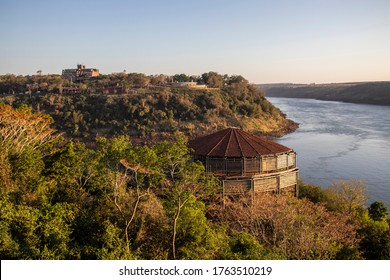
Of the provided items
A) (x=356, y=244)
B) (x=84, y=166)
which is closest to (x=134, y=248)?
(x=84, y=166)

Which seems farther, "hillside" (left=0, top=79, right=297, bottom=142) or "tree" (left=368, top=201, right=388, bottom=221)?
"hillside" (left=0, top=79, right=297, bottom=142)

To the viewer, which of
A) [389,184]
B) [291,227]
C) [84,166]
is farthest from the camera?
[389,184]

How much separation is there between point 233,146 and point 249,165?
5.68 ft

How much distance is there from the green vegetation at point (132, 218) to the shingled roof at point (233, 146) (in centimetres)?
411

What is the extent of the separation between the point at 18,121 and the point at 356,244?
15870 mm

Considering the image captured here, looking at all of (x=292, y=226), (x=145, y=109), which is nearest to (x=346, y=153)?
(x=145, y=109)

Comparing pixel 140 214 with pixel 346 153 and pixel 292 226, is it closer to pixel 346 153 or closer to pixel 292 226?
pixel 292 226

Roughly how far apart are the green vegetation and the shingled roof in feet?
13.5

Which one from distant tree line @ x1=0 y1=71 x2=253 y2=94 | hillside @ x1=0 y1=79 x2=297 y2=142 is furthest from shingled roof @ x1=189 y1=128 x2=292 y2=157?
distant tree line @ x1=0 y1=71 x2=253 y2=94

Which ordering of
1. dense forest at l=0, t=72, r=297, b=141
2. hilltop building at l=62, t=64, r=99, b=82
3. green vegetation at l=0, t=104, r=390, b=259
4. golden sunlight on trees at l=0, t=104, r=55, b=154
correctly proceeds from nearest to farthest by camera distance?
green vegetation at l=0, t=104, r=390, b=259 → golden sunlight on trees at l=0, t=104, r=55, b=154 → dense forest at l=0, t=72, r=297, b=141 → hilltop building at l=62, t=64, r=99, b=82

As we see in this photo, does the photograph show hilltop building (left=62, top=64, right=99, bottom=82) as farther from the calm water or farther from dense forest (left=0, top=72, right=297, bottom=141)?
the calm water

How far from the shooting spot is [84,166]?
1661 centimetres

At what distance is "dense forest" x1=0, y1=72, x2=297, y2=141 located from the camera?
5356 centimetres

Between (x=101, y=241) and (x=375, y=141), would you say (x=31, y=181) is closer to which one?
(x=101, y=241)
